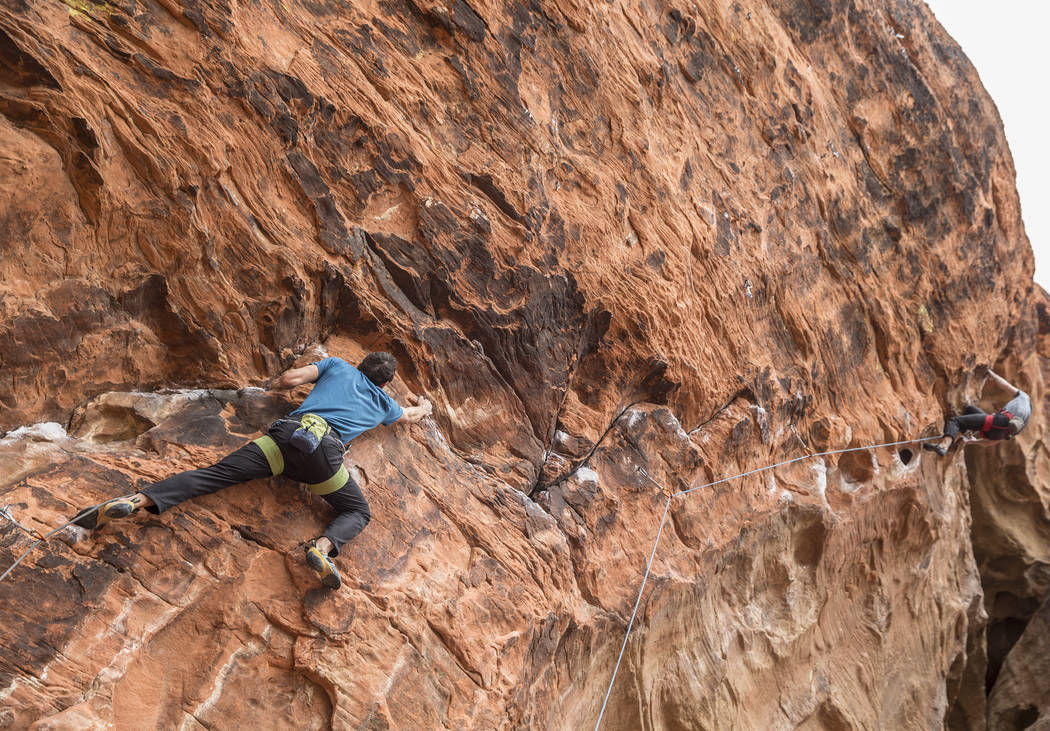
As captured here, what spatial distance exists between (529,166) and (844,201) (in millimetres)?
5318

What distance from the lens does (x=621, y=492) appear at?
6090mm

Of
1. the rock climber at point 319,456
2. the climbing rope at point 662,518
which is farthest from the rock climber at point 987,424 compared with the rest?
the rock climber at point 319,456

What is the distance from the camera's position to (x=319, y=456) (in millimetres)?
4113

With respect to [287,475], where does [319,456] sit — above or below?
above

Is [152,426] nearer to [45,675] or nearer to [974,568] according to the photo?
[45,675]

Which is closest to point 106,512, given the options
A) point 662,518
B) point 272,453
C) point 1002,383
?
point 272,453

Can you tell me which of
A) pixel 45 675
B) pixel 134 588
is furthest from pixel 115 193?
pixel 45 675

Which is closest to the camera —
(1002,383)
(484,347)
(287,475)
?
(287,475)

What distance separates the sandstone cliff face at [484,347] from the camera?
4.03 m

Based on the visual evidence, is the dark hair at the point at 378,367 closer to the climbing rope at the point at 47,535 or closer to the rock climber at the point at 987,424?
the climbing rope at the point at 47,535

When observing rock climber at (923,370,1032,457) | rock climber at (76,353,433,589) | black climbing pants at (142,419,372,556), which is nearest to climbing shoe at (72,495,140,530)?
rock climber at (76,353,433,589)

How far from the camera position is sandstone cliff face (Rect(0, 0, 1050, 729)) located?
4031 mm

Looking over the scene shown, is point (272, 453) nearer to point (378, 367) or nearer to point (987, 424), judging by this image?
point (378, 367)

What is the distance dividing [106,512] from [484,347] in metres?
2.98
